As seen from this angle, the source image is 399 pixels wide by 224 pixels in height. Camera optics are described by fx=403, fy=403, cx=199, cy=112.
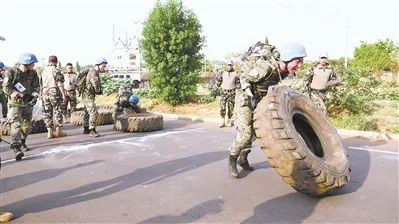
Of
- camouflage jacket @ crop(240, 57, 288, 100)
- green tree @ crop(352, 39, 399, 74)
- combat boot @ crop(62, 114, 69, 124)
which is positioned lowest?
combat boot @ crop(62, 114, 69, 124)

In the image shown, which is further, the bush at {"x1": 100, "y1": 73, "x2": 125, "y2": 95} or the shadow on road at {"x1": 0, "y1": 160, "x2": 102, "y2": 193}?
the bush at {"x1": 100, "y1": 73, "x2": 125, "y2": 95}

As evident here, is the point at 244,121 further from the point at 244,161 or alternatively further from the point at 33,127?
the point at 33,127

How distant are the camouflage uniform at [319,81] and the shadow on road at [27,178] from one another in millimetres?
5030

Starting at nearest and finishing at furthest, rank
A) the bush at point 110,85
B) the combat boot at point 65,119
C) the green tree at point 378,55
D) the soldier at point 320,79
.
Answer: the soldier at point 320,79 → the combat boot at point 65,119 → the bush at point 110,85 → the green tree at point 378,55

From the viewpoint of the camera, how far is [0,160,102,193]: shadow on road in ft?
16.0

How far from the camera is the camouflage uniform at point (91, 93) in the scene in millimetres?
8466

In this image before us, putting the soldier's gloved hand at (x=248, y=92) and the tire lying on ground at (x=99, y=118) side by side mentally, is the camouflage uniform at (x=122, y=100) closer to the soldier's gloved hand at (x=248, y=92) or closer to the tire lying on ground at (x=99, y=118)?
the tire lying on ground at (x=99, y=118)

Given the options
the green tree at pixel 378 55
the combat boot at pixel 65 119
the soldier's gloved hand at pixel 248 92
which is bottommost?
the combat boot at pixel 65 119

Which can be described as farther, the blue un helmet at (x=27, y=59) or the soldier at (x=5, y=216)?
the blue un helmet at (x=27, y=59)

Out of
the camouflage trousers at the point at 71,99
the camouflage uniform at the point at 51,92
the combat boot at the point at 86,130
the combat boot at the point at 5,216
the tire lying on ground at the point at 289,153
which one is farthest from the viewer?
the camouflage trousers at the point at 71,99

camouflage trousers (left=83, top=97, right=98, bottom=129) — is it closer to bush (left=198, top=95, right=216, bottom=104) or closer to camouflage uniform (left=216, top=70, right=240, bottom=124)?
camouflage uniform (left=216, top=70, right=240, bottom=124)

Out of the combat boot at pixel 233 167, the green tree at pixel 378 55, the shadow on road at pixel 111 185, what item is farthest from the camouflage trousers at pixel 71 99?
the green tree at pixel 378 55

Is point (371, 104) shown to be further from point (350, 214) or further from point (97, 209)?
point (97, 209)

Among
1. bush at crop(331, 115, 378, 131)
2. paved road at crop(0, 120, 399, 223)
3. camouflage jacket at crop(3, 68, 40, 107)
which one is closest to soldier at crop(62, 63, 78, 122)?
paved road at crop(0, 120, 399, 223)
